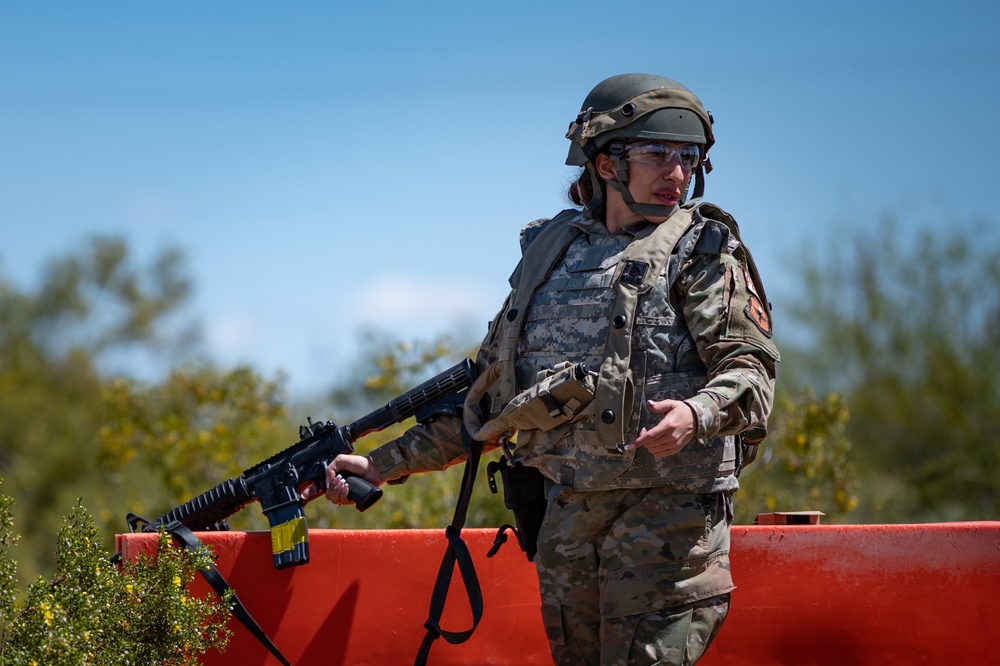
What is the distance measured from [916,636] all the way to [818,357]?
1334cm

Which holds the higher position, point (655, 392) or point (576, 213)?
point (576, 213)

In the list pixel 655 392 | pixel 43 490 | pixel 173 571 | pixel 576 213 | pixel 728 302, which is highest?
pixel 576 213

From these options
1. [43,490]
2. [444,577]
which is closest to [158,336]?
[43,490]

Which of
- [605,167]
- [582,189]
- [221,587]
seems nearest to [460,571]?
[221,587]

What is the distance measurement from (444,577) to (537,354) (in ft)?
3.64

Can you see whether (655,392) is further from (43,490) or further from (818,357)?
(43,490)

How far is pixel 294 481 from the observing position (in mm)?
4277

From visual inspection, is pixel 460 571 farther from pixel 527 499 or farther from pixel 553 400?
pixel 553 400

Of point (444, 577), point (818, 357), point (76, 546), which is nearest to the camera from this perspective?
point (76, 546)

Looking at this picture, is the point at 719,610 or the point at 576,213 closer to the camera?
the point at 719,610

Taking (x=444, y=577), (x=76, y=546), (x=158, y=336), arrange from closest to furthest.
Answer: (x=76, y=546) → (x=444, y=577) → (x=158, y=336)

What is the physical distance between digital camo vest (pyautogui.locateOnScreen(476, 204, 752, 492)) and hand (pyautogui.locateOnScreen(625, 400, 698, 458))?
0.25 metres

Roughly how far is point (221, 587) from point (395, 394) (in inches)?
171

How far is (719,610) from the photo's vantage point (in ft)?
10.8
